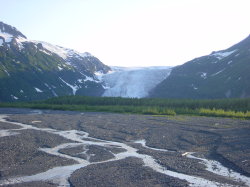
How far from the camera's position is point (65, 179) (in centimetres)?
1497

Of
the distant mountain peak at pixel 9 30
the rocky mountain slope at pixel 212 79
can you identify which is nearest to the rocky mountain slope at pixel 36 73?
the distant mountain peak at pixel 9 30

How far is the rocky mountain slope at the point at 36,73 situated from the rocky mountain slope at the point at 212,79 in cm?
2698

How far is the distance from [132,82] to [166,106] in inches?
2836

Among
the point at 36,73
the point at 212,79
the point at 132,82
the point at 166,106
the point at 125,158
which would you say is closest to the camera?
the point at 125,158

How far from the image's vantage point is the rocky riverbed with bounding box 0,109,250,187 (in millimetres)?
14742

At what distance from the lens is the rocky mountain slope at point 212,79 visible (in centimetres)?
8875

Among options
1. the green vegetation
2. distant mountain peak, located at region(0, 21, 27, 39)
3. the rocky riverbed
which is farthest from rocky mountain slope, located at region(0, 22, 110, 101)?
the rocky riverbed

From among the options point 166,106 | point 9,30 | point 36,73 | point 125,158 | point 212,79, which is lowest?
point 125,158

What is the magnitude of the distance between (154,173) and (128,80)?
123960 mm

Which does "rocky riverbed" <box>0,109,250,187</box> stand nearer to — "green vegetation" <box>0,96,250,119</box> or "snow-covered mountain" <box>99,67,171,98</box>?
"green vegetation" <box>0,96,250,119</box>

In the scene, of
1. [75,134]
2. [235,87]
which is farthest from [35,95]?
[75,134]

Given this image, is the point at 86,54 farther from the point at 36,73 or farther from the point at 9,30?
the point at 36,73

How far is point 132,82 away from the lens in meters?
136

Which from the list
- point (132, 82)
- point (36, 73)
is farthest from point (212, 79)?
point (36, 73)
